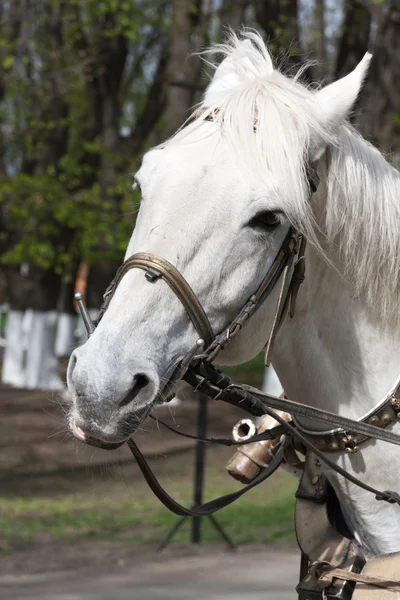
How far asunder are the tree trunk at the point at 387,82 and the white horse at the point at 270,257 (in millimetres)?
7851

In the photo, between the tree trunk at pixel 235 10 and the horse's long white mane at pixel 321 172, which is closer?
the horse's long white mane at pixel 321 172

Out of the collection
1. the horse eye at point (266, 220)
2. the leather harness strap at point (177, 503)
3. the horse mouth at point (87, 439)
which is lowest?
the leather harness strap at point (177, 503)

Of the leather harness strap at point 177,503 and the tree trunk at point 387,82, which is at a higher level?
the tree trunk at point 387,82

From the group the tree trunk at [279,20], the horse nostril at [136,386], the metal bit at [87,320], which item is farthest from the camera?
the tree trunk at [279,20]

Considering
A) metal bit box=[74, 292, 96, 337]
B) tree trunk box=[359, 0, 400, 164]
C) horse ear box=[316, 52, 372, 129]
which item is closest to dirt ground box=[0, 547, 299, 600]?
metal bit box=[74, 292, 96, 337]

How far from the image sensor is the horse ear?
2.65 meters

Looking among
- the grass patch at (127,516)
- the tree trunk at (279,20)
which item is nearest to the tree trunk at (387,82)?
the tree trunk at (279,20)

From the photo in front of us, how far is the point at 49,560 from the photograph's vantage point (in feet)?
22.5

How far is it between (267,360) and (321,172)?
601 millimetres

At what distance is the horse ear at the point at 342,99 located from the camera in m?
2.65

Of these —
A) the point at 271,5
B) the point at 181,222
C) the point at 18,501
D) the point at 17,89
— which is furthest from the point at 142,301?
the point at 17,89

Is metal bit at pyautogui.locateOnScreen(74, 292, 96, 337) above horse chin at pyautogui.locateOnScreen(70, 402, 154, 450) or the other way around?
above

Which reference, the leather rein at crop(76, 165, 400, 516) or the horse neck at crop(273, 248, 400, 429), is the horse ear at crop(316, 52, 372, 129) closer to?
the leather rein at crop(76, 165, 400, 516)

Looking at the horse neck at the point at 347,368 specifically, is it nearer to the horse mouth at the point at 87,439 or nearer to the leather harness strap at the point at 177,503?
the leather harness strap at the point at 177,503
